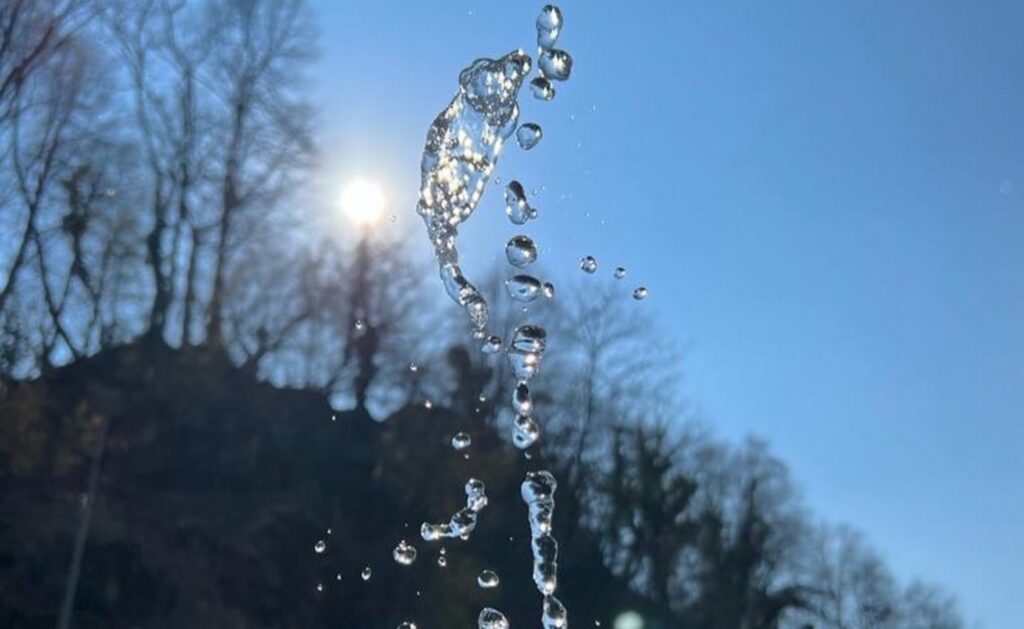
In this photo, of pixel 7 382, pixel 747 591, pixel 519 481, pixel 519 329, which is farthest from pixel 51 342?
pixel 519 329

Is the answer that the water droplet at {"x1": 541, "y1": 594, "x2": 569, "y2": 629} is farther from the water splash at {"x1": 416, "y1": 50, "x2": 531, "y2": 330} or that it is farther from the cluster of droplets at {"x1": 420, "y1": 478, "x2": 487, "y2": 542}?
the water splash at {"x1": 416, "y1": 50, "x2": 531, "y2": 330}

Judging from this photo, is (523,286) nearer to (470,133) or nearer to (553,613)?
(470,133)

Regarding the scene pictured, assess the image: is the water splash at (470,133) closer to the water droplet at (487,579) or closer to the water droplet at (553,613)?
the water droplet at (553,613)

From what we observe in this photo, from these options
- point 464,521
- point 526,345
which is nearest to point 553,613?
point 464,521

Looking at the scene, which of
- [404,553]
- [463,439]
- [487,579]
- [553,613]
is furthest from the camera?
[404,553]

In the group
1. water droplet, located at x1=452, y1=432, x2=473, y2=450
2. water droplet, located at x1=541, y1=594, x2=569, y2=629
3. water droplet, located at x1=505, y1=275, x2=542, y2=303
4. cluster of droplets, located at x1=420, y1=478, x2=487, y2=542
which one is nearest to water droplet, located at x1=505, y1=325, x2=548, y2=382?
water droplet, located at x1=505, y1=275, x2=542, y2=303

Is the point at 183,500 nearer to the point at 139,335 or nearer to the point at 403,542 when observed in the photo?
the point at 139,335
